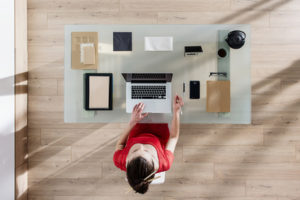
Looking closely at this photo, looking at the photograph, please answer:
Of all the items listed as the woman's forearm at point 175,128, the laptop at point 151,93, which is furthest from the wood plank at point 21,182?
the woman's forearm at point 175,128

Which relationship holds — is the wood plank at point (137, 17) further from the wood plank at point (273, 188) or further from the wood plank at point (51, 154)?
the wood plank at point (273, 188)

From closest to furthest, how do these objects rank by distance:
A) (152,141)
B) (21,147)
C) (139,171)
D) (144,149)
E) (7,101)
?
(139,171), (144,149), (152,141), (7,101), (21,147)

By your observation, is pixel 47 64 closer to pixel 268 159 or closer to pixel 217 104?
pixel 217 104

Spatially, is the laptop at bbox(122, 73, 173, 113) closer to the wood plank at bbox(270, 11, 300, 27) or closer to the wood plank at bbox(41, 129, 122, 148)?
the wood plank at bbox(41, 129, 122, 148)

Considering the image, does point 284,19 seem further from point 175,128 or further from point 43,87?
point 43,87

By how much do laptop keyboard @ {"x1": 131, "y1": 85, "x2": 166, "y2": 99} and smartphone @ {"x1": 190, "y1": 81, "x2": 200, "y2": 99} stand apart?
258 millimetres

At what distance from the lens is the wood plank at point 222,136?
5.79 ft

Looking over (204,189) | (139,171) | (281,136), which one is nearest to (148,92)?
(139,171)

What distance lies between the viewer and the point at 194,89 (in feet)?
5.51

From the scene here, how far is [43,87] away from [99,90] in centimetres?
57

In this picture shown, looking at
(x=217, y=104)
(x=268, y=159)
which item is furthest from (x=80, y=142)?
(x=268, y=159)

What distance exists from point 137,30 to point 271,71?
128 cm

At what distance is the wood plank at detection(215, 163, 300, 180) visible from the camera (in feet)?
5.77

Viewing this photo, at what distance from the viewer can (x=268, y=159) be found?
1.76m
